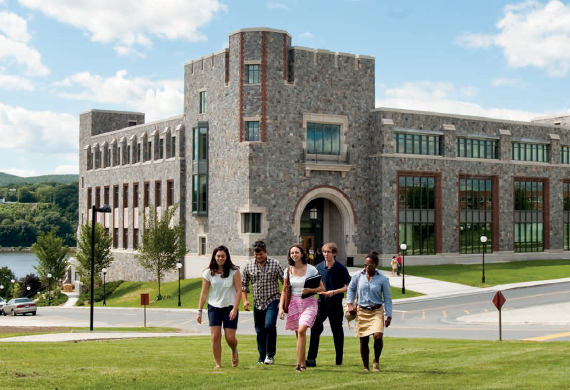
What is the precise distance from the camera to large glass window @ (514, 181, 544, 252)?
63.1m

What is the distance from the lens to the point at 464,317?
33.0 meters

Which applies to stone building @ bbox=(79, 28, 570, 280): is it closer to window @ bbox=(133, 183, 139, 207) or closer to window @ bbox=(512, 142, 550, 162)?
window @ bbox=(512, 142, 550, 162)

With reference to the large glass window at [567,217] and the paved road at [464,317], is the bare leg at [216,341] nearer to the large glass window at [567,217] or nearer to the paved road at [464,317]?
the paved road at [464,317]

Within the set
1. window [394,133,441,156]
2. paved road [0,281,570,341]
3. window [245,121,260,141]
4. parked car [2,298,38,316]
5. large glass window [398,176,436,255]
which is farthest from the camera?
large glass window [398,176,436,255]

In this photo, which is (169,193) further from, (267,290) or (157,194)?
(267,290)

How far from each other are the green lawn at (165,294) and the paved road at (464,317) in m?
2.05

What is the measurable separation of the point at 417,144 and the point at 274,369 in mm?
46204

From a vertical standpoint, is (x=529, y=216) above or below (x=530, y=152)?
below

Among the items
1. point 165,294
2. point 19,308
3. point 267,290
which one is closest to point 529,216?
point 165,294

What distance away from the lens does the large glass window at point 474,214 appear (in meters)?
59.9

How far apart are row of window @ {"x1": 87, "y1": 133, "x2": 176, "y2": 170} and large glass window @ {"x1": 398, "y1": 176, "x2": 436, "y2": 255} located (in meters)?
18.6

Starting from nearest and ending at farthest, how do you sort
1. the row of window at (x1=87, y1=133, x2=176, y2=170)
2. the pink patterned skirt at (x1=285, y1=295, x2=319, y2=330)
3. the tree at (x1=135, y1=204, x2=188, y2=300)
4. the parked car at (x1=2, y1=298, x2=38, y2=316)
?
1. the pink patterned skirt at (x1=285, y1=295, x2=319, y2=330)
2. the parked car at (x1=2, y1=298, x2=38, y2=316)
3. the tree at (x1=135, y1=204, x2=188, y2=300)
4. the row of window at (x1=87, y1=133, x2=176, y2=170)

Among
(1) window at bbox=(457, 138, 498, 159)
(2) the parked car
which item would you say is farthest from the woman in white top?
(1) window at bbox=(457, 138, 498, 159)

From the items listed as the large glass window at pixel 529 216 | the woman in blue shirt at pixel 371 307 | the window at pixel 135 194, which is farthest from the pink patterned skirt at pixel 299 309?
the window at pixel 135 194
